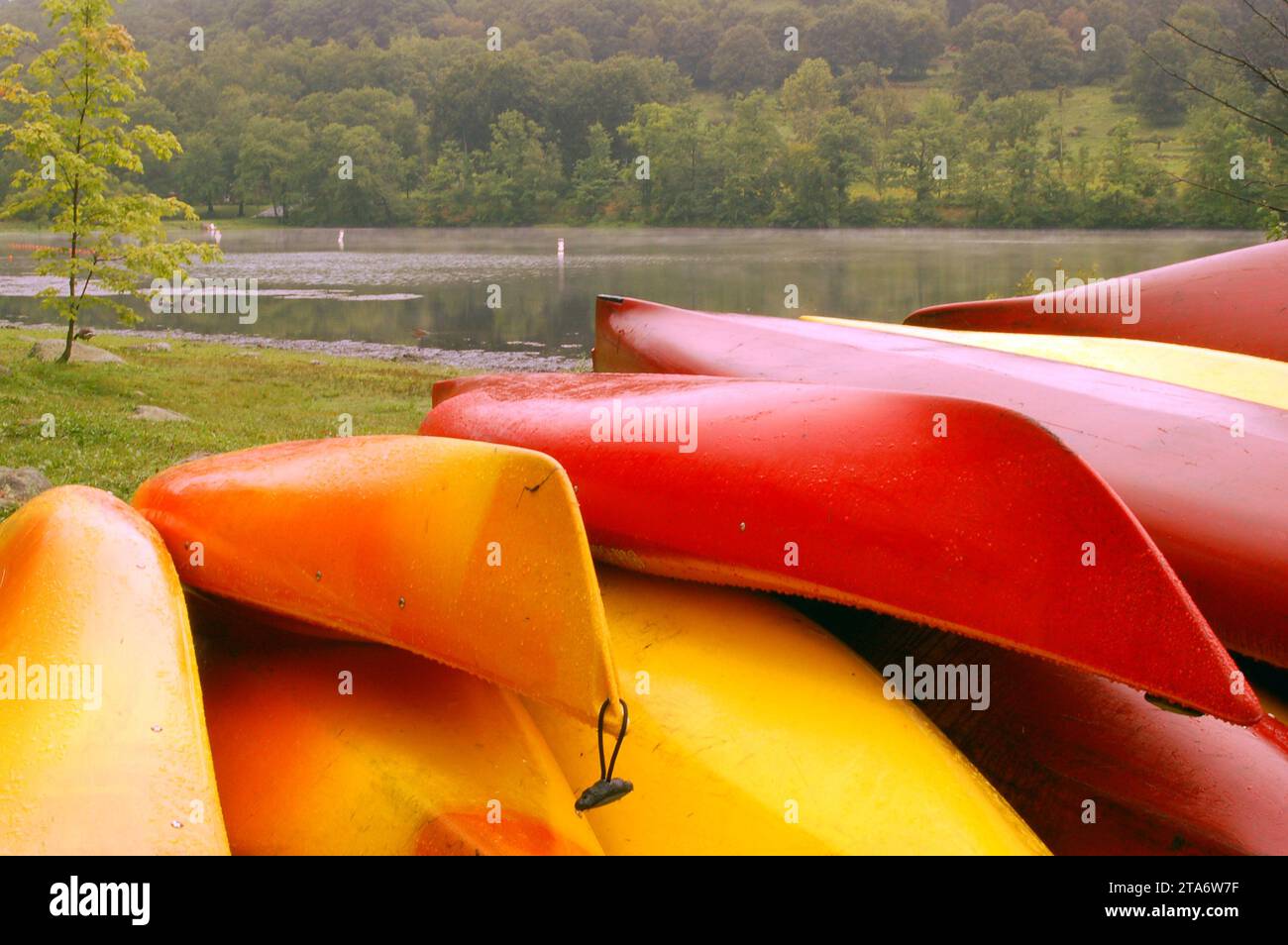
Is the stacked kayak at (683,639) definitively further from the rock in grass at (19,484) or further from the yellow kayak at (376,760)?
the rock in grass at (19,484)

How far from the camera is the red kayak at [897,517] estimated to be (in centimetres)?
153

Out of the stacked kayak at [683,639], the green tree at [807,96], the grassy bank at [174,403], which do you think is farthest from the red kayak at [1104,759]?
the green tree at [807,96]

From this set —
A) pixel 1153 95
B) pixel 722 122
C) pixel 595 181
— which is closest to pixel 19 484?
pixel 595 181

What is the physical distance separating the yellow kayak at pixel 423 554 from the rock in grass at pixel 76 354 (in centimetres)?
1346

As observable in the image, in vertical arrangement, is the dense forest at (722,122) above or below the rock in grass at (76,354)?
above

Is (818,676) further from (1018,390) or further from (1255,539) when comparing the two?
(1018,390)

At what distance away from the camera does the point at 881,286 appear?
33062 mm

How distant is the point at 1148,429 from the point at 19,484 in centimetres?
622

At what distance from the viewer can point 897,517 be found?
178 centimetres

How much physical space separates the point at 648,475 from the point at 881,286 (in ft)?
106

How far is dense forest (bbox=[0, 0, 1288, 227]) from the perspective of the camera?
64812mm

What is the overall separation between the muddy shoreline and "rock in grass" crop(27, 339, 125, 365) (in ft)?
16.7
